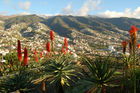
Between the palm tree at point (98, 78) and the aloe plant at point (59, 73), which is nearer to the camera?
the palm tree at point (98, 78)

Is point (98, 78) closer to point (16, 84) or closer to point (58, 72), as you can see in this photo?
point (58, 72)

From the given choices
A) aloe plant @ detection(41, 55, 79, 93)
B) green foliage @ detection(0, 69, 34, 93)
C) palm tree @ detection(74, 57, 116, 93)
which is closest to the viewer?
palm tree @ detection(74, 57, 116, 93)

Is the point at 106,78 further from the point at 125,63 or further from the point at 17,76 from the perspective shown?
the point at 17,76

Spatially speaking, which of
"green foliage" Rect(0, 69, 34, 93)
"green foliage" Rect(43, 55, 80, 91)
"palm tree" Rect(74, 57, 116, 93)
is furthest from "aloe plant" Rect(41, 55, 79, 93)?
"palm tree" Rect(74, 57, 116, 93)

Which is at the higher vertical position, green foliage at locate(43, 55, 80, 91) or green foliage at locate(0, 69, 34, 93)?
green foliage at locate(43, 55, 80, 91)

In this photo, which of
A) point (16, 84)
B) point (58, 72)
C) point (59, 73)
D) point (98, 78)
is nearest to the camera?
point (98, 78)

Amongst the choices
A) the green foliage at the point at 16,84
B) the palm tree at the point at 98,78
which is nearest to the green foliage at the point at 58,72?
the green foliage at the point at 16,84

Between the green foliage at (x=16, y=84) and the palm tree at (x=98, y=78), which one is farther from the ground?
the palm tree at (x=98, y=78)

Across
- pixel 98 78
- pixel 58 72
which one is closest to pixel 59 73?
pixel 58 72

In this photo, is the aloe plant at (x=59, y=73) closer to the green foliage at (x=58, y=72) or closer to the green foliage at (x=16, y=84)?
the green foliage at (x=58, y=72)

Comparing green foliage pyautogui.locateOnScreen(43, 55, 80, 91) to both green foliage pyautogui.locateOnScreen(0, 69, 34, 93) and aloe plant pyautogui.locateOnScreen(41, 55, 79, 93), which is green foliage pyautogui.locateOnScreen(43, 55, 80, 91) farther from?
green foliage pyautogui.locateOnScreen(0, 69, 34, 93)

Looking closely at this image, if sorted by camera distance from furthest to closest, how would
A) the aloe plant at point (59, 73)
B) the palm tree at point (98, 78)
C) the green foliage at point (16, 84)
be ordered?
the green foliage at point (16, 84) < the aloe plant at point (59, 73) < the palm tree at point (98, 78)
